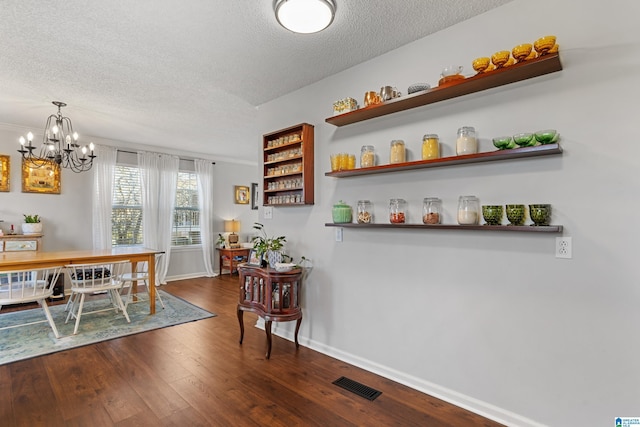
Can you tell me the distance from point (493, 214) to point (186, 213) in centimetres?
596

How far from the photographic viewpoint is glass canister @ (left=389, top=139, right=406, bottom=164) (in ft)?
7.45

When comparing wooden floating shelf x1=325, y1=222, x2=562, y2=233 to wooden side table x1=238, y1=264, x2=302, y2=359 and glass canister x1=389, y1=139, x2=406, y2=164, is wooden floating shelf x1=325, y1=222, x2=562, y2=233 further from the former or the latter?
wooden side table x1=238, y1=264, x2=302, y2=359

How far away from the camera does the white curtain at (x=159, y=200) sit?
566 cm

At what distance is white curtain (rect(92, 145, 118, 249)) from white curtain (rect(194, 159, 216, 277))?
5.11 ft

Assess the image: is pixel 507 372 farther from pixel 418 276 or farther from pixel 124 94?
pixel 124 94

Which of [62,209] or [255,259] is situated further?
[62,209]

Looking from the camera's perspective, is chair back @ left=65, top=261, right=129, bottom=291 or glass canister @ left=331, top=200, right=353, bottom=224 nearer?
glass canister @ left=331, top=200, right=353, bottom=224

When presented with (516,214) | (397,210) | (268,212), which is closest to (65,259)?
(268,212)

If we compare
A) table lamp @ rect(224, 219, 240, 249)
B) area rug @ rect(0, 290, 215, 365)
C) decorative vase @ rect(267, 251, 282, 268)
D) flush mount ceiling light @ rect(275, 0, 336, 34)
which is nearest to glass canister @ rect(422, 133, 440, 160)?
flush mount ceiling light @ rect(275, 0, 336, 34)

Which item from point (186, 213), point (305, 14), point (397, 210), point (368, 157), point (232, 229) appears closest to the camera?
point (305, 14)

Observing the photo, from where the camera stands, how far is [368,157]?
247cm

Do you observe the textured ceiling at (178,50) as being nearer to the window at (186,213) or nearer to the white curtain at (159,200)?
the white curtain at (159,200)

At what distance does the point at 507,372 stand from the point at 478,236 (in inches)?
33.4

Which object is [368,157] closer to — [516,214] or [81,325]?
[516,214]
